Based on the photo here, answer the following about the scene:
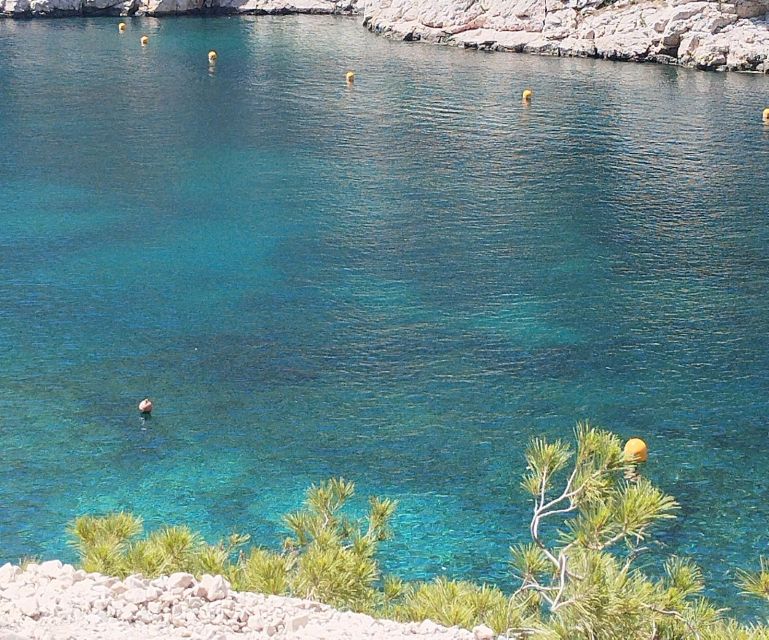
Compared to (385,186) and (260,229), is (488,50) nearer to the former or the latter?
(385,186)

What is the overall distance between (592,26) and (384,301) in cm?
4587

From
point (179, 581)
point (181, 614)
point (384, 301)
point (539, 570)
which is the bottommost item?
point (384, 301)

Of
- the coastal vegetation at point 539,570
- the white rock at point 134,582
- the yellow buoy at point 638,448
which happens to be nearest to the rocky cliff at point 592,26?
the yellow buoy at point 638,448

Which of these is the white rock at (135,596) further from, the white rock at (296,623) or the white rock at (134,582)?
the white rock at (296,623)

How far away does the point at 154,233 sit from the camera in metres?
43.7

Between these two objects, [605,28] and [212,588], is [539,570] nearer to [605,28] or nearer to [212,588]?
[212,588]

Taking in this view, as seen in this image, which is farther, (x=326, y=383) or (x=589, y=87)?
(x=589, y=87)

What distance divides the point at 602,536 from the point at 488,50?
6896 centimetres

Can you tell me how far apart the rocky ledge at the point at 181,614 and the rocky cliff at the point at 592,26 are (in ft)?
209

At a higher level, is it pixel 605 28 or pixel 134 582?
pixel 605 28

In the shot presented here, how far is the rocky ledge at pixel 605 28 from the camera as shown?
70.2m

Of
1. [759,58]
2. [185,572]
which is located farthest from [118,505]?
[759,58]

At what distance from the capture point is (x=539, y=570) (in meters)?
14.5

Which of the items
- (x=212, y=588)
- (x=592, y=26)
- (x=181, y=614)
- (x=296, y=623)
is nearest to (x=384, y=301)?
(x=212, y=588)
